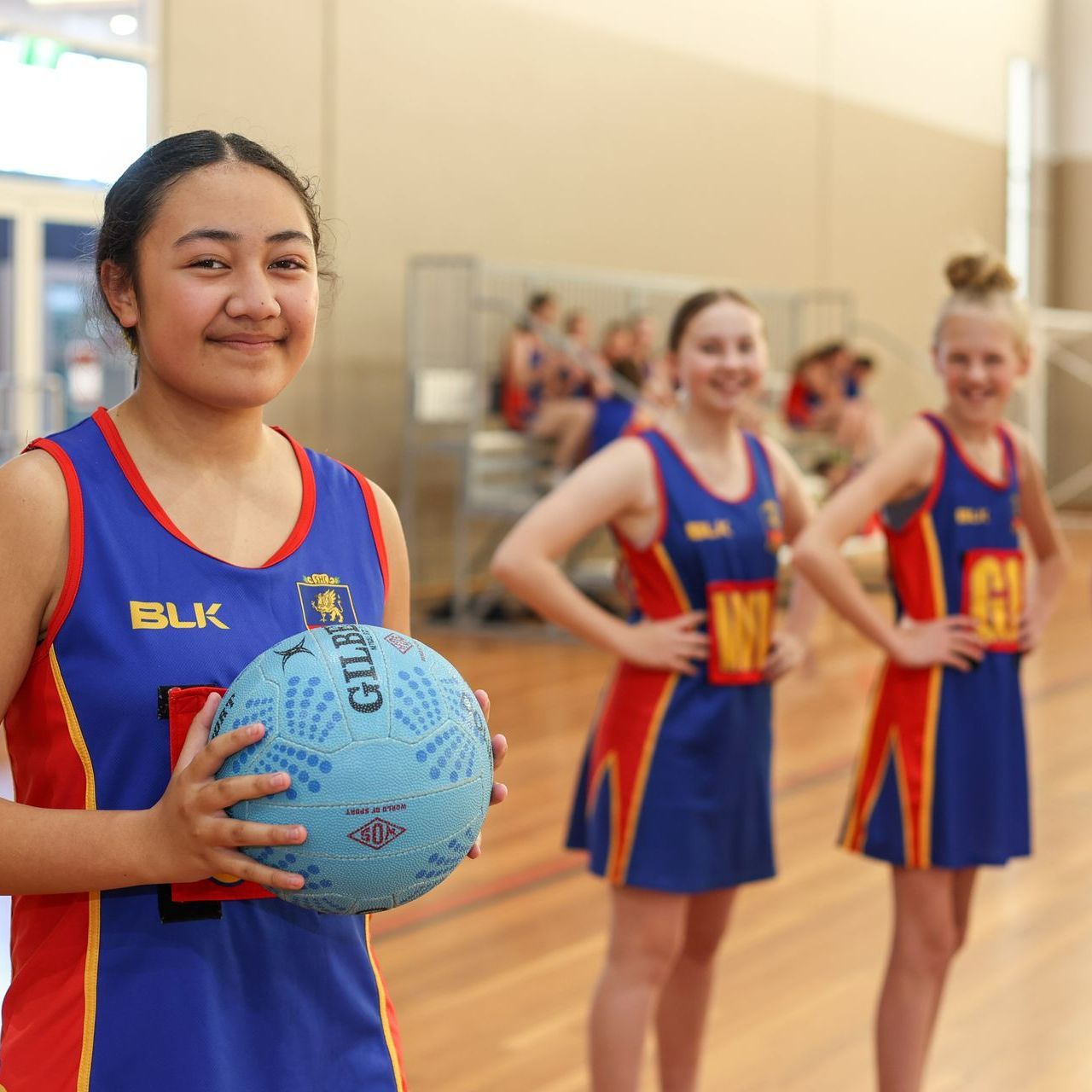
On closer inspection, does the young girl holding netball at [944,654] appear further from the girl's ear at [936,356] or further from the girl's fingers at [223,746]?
the girl's fingers at [223,746]

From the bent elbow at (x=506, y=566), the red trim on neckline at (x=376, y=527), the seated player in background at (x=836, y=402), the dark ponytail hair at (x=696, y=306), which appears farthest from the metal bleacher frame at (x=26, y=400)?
the red trim on neckline at (x=376, y=527)

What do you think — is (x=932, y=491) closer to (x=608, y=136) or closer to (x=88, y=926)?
(x=88, y=926)

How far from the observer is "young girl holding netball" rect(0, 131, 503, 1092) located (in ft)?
4.11

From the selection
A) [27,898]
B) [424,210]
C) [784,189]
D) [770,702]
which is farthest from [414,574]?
[27,898]

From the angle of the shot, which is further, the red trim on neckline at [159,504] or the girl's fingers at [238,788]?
the red trim on neckline at [159,504]

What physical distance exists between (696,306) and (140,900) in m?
1.83

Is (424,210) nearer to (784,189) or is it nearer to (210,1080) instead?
(784,189)

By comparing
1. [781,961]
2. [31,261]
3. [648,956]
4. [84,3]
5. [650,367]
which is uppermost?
[84,3]

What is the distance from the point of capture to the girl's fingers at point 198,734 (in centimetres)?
120

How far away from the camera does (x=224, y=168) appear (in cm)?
132

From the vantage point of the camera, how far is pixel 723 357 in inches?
109

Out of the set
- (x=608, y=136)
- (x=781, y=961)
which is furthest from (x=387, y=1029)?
(x=608, y=136)

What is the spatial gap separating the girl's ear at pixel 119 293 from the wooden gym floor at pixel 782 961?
209 centimetres

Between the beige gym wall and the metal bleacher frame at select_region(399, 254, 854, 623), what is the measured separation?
301 mm
